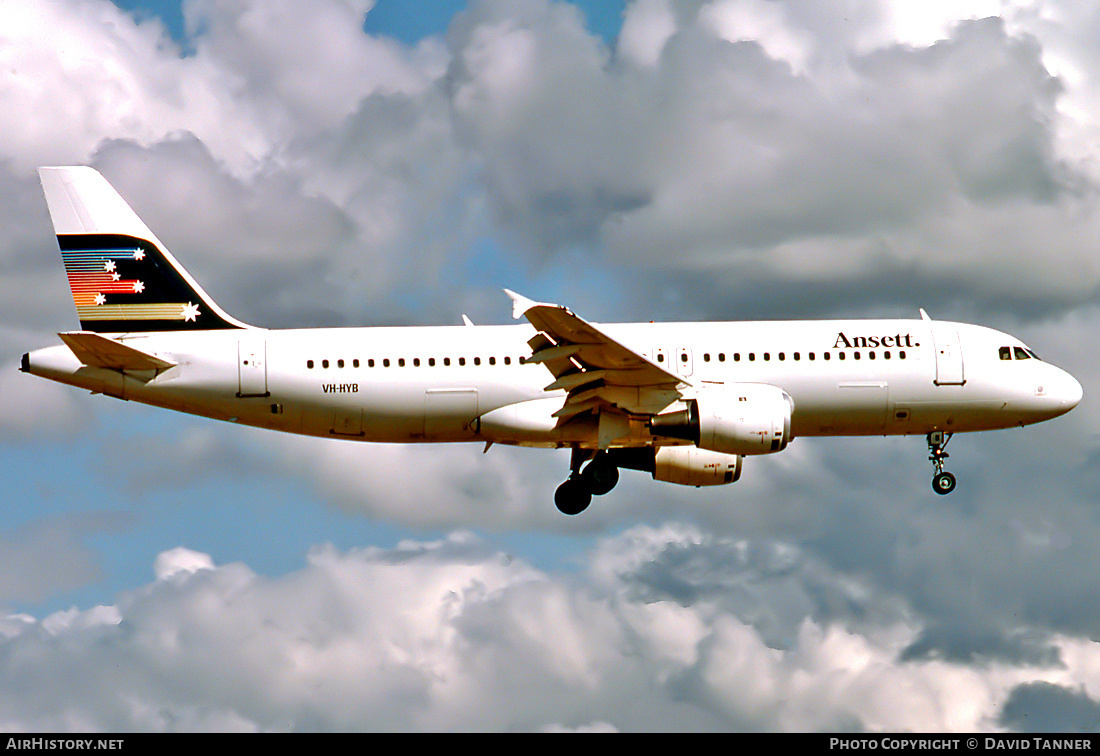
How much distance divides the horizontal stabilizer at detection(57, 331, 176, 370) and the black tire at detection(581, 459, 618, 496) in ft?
44.6

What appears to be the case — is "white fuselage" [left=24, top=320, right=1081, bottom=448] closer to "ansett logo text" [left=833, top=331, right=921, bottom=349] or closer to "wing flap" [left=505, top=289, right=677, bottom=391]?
"ansett logo text" [left=833, top=331, right=921, bottom=349]

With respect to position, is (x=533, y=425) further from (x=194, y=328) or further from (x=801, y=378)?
(x=194, y=328)

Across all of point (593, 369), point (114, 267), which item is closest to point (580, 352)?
point (593, 369)

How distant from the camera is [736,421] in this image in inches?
1483

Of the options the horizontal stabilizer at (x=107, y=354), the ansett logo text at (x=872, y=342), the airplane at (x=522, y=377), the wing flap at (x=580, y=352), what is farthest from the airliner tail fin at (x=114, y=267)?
the ansett logo text at (x=872, y=342)

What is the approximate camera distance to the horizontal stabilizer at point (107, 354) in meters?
38.2

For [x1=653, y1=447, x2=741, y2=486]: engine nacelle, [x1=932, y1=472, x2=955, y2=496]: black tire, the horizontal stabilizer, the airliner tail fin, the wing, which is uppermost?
the airliner tail fin

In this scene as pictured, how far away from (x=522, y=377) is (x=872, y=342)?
36.4ft

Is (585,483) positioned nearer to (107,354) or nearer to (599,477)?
(599,477)

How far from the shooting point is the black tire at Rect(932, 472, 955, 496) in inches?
1656

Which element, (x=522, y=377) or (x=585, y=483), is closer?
(x=522, y=377)

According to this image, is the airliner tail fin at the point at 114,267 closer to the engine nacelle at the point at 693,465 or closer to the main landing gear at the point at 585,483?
the main landing gear at the point at 585,483

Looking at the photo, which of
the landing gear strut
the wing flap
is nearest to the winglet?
the wing flap
